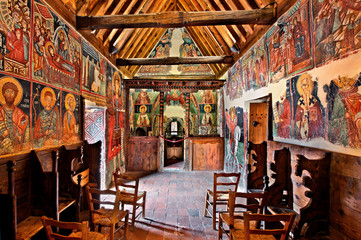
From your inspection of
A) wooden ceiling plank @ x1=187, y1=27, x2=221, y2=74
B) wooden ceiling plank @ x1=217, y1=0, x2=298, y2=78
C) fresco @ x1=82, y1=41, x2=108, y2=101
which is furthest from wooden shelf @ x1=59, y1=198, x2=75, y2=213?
wooden ceiling plank @ x1=187, y1=27, x2=221, y2=74

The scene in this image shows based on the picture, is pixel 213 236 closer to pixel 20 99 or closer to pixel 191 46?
pixel 20 99

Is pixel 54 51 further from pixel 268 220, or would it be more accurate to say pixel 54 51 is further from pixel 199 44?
pixel 199 44

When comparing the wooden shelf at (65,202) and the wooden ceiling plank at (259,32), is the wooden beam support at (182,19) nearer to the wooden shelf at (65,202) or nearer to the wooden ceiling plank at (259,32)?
the wooden ceiling plank at (259,32)

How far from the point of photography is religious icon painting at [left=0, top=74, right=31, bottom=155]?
Answer: 2.19m

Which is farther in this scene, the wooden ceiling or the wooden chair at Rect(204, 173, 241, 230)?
the wooden ceiling

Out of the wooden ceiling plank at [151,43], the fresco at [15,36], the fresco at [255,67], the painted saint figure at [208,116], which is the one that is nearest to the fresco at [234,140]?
the fresco at [255,67]

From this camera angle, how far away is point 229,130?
6.68 m

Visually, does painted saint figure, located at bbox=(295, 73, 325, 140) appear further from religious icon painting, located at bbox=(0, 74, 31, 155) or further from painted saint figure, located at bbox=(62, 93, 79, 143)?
painted saint figure, located at bbox=(62, 93, 79, 143)

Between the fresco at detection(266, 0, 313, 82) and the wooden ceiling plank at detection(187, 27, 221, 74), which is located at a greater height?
the wooden ceiling plank at detection(187, 27, 221, 74)

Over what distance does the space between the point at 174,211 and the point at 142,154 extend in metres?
3.59

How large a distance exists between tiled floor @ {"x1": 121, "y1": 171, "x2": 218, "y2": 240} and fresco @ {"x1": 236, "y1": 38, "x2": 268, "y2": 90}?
10.3ft

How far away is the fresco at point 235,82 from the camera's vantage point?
18.2 feet

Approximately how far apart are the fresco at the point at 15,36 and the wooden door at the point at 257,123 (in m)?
4.85

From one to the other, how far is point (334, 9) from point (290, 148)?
193cm
